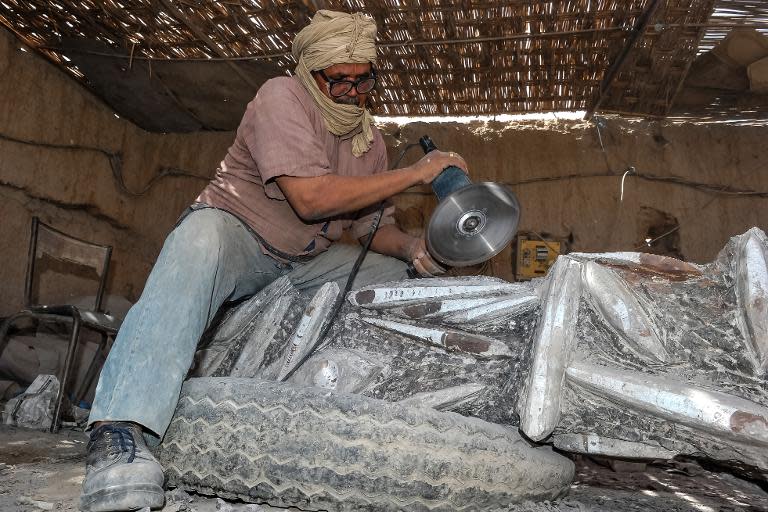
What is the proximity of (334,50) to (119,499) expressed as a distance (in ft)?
4.89

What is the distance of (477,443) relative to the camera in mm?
1277

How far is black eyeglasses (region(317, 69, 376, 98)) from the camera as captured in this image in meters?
1.98

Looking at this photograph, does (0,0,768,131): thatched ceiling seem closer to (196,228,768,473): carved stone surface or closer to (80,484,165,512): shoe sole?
(196,228,768,473): carved stone surface

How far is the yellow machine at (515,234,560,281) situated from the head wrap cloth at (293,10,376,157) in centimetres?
272

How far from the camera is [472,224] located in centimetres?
179

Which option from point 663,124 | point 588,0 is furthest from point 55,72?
point 663,124

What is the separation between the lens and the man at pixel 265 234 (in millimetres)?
1335

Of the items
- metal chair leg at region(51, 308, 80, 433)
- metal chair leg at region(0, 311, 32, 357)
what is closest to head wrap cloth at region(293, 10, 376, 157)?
metal chair leg at region(51, 308, 80, 433)

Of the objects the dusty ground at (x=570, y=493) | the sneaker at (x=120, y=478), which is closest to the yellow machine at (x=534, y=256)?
the dusty ground at (x=570, y=493)

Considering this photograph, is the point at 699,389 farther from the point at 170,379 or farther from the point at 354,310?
the point at 170,379

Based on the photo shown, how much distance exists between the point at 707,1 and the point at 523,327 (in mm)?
2760

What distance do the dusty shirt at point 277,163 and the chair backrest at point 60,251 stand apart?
2030mm


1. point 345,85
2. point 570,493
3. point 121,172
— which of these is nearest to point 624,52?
point 345,85

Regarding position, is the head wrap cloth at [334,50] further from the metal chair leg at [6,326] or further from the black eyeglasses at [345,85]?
the metal chair leg at [6,326]
